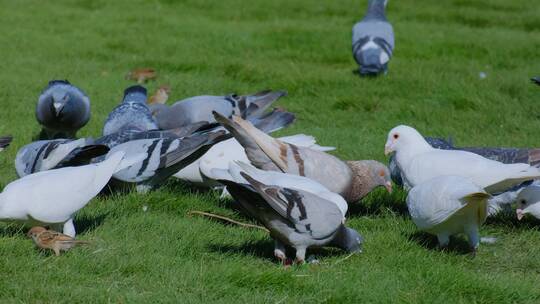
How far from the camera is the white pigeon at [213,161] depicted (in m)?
6.45

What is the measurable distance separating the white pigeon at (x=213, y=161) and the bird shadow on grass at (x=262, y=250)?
116cm

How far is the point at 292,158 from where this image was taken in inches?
234

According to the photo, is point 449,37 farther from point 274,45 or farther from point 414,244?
point 414,244

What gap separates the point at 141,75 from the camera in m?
10.7

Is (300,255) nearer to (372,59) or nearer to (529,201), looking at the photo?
(529,201)

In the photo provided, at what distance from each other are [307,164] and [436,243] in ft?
3.41

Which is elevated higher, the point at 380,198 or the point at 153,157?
the point at 153,157

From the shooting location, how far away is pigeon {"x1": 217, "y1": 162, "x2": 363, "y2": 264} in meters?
4.70

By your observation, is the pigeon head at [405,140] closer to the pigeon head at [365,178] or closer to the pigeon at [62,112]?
the pigeon head at [365,178]

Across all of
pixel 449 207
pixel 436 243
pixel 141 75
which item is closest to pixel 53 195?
pixel 449 207

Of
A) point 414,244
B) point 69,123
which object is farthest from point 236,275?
point 69,123

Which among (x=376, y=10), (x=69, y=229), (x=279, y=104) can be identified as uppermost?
(x=376, y=10)

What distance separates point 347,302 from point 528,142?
4.72 m

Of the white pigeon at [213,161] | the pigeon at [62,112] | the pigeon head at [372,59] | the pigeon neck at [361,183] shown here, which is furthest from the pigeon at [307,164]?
the pigeon head at [372,59]
